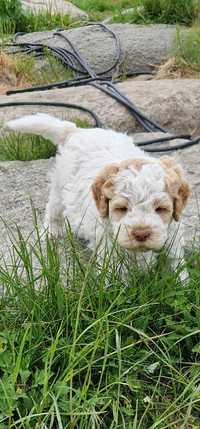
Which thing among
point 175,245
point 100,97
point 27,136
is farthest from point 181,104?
point 175,245

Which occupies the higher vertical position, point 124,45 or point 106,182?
point 124,45

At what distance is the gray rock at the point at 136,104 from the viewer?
298 inches

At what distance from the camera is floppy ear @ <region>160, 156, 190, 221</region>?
3.96m

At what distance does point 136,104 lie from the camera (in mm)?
7863

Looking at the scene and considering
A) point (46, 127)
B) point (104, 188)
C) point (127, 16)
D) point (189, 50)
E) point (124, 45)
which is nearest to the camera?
point (104, 188)

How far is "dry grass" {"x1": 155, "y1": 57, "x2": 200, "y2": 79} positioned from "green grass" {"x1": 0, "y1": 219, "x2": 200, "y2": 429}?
5.83m

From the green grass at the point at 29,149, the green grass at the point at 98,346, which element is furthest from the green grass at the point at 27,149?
the green grass at the point at 98,346

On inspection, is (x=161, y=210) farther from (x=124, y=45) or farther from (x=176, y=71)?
(x=124, y=45)

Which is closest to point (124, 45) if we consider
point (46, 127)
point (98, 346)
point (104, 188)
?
point (46, 127)

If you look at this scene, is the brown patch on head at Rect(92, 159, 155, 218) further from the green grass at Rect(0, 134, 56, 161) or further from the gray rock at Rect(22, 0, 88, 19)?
the gray rock at Rect(22, 0, 88, 19)

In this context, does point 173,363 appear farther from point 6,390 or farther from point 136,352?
point 6,390

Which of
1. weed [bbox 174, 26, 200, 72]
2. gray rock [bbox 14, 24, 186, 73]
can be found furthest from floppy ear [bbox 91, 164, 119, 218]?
gray rock [bbox 14, 24, 186, 73]

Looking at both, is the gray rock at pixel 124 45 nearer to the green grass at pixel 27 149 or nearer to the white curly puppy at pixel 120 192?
the green grass at pixel 27 149

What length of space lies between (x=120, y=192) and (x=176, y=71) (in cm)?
585
